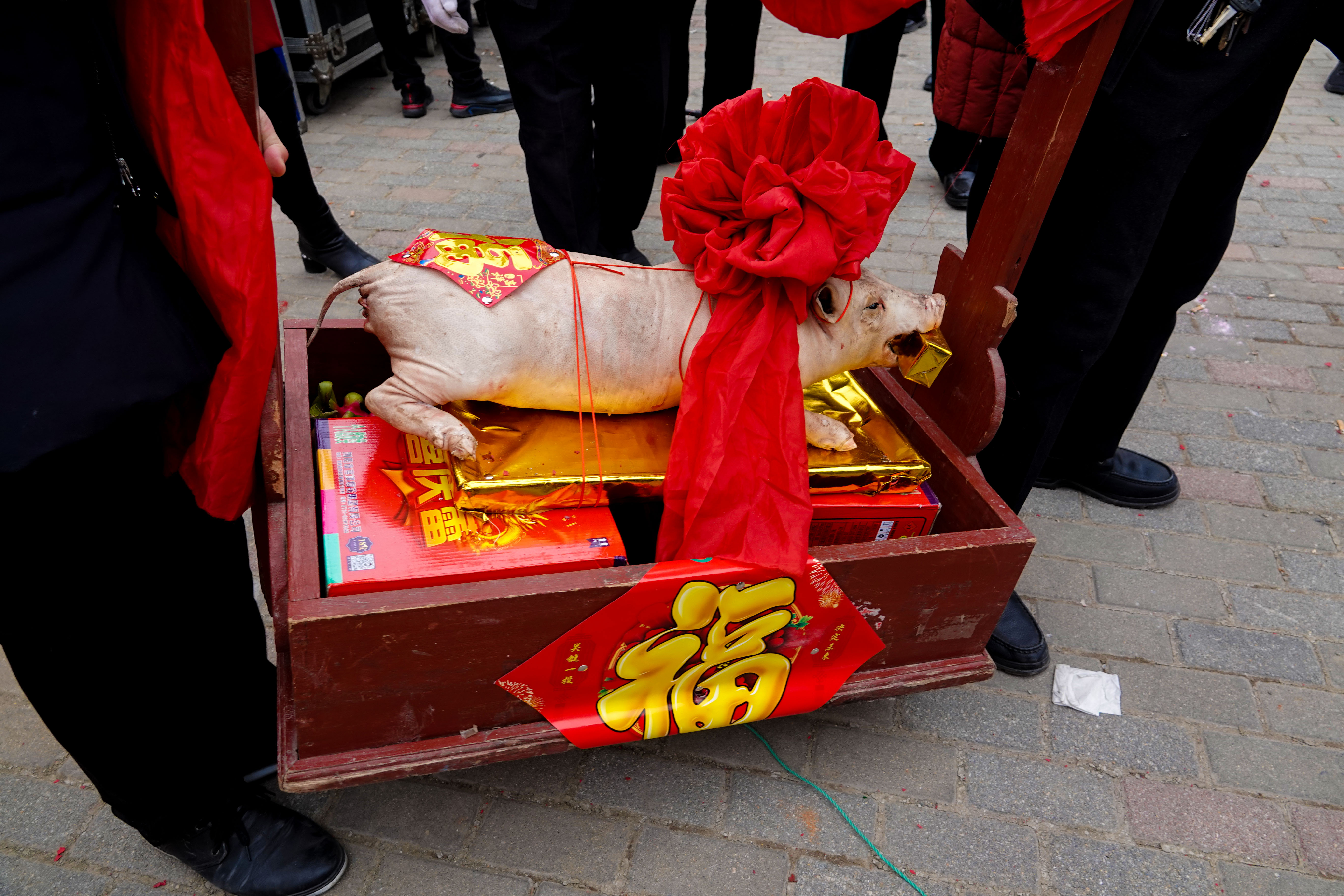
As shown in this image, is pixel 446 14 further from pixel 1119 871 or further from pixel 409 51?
pixel 1119 871

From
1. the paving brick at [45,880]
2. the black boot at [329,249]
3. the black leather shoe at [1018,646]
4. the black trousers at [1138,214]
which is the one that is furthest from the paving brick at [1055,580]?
the black boot at [329,249]

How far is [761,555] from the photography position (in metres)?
1.43

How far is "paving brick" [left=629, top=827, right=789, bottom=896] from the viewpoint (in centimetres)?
159

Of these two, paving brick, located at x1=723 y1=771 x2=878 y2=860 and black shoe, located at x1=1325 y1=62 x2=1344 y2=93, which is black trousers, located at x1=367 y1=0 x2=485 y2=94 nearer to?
paving brick, located at x1=723 y1=771 x2=878 y2=860

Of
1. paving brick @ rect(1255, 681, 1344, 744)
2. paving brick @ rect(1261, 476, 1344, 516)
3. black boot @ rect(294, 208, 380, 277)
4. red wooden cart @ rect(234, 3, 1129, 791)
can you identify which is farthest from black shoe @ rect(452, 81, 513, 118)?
paving brick @ rect(1255, 681, 1344, 744)

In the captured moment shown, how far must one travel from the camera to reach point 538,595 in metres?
1.33

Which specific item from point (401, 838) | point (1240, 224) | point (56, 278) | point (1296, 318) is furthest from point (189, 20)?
point (1240, 224)

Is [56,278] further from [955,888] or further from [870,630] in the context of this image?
[955,888]

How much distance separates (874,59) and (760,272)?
3.29m

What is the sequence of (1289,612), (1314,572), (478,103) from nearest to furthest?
(1289,612) < (1314,572) < (478,103)

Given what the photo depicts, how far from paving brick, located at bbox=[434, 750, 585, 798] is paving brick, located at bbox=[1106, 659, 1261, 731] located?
134cm

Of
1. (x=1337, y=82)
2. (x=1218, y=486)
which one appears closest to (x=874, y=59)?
(x=1218, y=486)

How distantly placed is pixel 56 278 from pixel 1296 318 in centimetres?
433

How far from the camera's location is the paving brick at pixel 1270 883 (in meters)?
1.62
